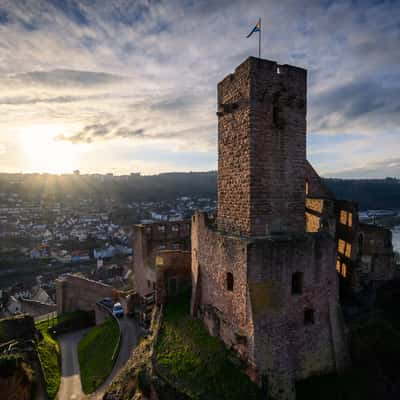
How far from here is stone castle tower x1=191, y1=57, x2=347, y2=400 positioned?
966cm

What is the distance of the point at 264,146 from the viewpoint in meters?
10.2

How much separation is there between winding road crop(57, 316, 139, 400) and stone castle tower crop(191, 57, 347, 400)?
9.07 meters

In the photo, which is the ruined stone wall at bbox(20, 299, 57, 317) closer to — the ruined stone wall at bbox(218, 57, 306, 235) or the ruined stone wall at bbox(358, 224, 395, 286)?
the ruined stone wall at bbox(218, 57, 306, 235)

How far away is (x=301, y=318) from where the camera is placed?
401 inches

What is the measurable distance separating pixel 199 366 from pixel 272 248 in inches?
193

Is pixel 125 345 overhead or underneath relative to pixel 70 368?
overhead

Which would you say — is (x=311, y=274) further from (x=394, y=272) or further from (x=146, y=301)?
(x=146, y=301)

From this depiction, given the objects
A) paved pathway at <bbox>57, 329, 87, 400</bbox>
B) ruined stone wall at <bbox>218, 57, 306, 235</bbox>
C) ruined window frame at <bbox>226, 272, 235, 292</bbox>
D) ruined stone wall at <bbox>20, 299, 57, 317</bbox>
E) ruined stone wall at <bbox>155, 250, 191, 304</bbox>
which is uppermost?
ruined stone wall at <bbox>218, 57, 306, 235</bbox>

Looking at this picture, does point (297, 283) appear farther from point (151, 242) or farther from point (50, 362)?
point (50, 362)

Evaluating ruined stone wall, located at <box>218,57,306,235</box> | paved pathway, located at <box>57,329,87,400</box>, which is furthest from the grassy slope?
ruined stone wall, located at <box>218,57,306,235</box>

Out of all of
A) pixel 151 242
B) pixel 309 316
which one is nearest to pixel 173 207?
pixel 151 242

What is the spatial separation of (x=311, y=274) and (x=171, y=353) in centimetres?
604

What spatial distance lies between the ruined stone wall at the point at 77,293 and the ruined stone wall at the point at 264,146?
22588 millimetres

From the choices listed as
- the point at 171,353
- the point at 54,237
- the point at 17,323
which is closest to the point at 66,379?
the point at 17,323
